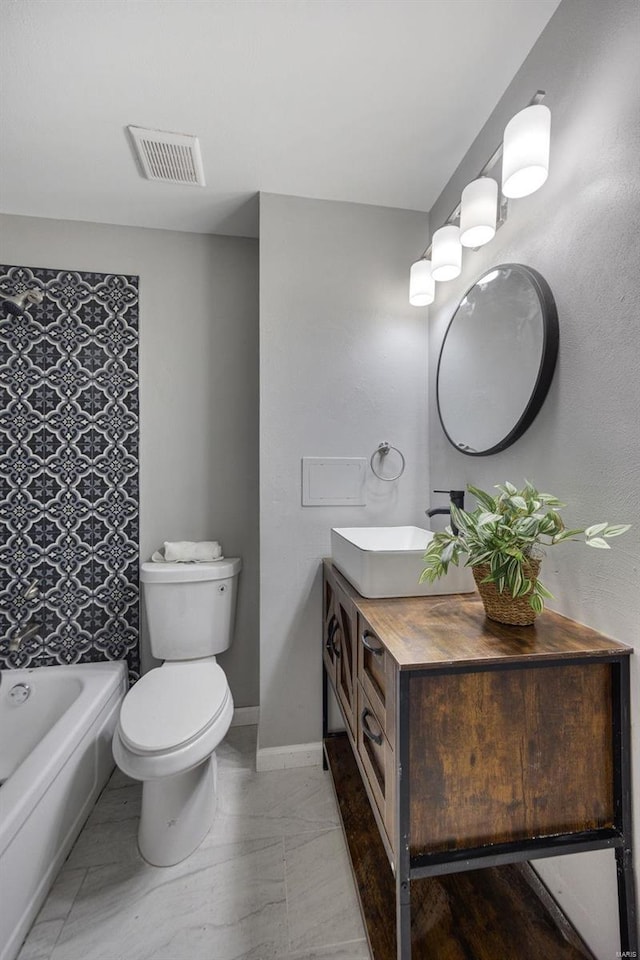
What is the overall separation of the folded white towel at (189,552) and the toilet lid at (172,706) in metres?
A: 0.45

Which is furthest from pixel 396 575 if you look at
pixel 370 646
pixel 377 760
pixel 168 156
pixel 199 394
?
pixel 168 156

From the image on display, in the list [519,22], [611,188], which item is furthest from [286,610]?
[519,22]

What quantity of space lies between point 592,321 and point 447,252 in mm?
616

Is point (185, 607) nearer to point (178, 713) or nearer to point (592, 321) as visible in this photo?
point (178, 713)

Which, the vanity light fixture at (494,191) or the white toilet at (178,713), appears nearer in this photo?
the vanity light fixture at (494,191)

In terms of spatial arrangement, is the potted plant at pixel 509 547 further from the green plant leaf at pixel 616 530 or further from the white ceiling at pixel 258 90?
the white ceiling at pixel 258 90

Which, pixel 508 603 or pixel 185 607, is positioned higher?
pixel 508 603

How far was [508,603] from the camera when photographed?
3.15 feet

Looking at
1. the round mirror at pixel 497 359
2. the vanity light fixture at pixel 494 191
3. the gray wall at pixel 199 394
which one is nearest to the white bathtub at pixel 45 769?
the gray wall at pixel 199 394

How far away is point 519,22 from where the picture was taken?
1.12 meters

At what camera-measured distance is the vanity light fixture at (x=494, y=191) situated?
98 cm

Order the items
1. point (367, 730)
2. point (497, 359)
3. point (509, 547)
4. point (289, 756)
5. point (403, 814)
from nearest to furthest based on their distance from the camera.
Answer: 1. point (403, 814)
2. point (509, 547)
3. point (367, 730)
4. point (497, 359)
5. point (289, 756)

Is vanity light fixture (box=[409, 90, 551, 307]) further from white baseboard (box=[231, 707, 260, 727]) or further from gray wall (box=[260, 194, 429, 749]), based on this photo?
white baseboard (box=[231, 707, 260, 727])

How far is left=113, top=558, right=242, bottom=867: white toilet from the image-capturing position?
1.27m
